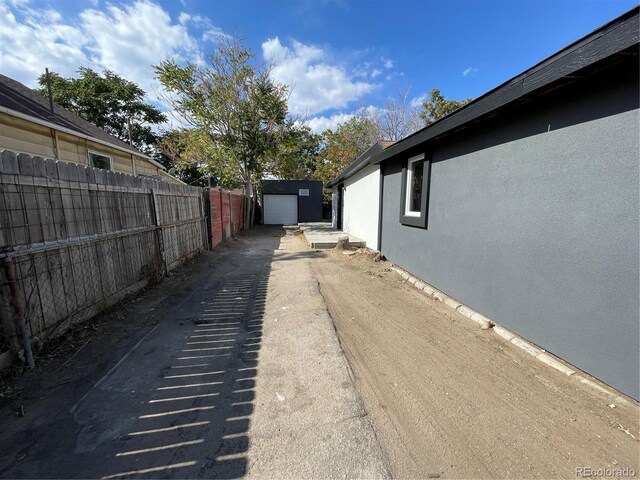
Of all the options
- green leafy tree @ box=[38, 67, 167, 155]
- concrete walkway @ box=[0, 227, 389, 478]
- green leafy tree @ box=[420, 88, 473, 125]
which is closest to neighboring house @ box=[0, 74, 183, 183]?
concrete walkway @ box=[0, 227, 389, 478]

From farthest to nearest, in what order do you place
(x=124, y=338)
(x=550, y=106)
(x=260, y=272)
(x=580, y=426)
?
(x=260, y=272)
(x=124, y=338)
(x=550, y=106)
(x=580, y=426)

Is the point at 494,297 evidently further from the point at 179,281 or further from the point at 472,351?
the point at 179,281

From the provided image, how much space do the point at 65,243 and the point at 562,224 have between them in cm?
496

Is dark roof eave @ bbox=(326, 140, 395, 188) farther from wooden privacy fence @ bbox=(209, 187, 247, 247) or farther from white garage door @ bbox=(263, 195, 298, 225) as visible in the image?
white garage door @ bbox=(263, 195, 298, 225)

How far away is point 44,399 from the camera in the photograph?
2.11 m

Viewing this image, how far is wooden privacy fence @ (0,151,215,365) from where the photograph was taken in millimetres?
2379

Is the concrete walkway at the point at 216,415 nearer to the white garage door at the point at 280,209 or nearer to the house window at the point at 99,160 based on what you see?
the house window at the point at 99,160

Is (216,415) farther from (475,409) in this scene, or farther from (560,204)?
(560,204)

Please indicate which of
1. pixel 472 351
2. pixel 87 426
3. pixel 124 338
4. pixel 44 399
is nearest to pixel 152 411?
pixel 87 426

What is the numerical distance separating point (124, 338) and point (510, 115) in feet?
16.7

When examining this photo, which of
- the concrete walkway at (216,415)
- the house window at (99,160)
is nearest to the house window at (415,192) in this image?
the concrete walkway at (216,415)

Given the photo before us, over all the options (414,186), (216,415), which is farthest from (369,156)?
(216,415)

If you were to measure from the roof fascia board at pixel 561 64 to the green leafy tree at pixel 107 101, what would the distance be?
23943 millimetres

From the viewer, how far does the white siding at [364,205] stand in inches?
310
